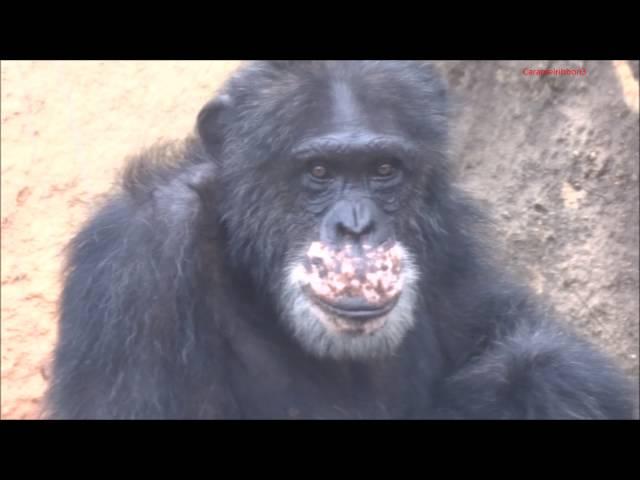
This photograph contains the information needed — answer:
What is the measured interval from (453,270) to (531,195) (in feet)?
4.69

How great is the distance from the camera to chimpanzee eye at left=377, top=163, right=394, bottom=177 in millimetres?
4895

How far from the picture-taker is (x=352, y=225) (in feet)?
15.1

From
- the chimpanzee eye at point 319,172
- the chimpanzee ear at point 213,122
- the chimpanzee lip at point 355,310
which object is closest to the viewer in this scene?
the chimpanzee lip at point 355,310

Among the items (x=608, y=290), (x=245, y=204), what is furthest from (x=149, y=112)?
(x=608, y=290)

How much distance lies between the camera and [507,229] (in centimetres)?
697

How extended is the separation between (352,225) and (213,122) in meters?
0.84

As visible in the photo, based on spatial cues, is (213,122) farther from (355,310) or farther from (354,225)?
(355,310)

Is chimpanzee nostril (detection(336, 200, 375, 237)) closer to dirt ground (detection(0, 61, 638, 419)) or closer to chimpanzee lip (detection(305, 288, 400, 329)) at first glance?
chimpanzee lip (detection(305, 288, 400, 329))

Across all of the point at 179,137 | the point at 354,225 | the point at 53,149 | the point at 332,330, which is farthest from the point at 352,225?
the point at 53,149

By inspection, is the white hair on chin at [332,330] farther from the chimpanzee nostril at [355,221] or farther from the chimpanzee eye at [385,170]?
the chimpanzee eye at [385,170]

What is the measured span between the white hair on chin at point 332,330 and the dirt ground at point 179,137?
2150 mm

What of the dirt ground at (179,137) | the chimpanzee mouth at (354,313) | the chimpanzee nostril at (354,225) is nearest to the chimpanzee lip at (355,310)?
the chimpanzee mouth at (354,313)

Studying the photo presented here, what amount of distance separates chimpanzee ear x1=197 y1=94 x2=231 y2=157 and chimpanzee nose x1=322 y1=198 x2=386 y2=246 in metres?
0.65

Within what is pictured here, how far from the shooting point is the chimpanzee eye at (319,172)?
4.83 meters
